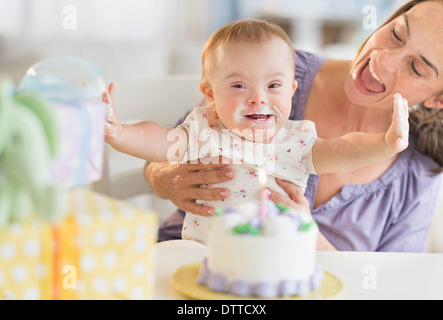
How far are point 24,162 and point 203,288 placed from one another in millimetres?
314

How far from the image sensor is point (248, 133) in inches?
47.5

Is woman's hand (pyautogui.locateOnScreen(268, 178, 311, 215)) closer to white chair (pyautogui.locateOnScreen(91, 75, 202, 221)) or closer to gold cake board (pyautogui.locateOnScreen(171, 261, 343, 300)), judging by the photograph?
gold cake board (pyautogui.locateOnScreen(171, 261, 343, 300))

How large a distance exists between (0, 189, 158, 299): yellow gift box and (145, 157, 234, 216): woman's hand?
1.64 feet

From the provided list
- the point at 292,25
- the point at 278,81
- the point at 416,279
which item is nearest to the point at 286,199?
the point at 278,81

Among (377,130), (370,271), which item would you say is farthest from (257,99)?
(377,130)

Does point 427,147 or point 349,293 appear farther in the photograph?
point 427,147

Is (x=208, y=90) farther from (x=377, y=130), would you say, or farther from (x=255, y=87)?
(x=377, y=130)

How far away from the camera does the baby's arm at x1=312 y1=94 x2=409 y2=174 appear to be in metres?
1.03

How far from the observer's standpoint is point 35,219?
0.69m

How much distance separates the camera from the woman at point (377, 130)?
1.39 metres

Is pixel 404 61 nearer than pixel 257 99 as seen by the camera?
No

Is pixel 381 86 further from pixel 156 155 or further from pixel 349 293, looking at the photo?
pixel 349 293

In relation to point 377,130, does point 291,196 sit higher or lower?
lower

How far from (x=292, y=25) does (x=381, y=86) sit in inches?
167
